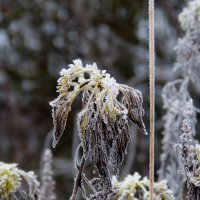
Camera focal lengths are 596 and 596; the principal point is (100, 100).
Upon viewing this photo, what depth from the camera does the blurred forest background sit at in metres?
4.84

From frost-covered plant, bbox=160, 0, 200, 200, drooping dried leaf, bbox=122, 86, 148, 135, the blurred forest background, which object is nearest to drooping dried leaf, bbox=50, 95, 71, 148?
drooping dried leaf, bbox=122, 86, 148, 135

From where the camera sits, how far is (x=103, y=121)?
3.76ft

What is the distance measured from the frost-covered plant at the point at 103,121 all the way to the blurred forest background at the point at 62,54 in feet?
11.6

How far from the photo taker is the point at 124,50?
506cm

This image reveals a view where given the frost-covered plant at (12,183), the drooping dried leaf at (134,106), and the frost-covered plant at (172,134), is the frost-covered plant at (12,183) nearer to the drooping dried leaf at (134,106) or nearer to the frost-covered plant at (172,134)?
the drooping dried leaf at (134,106)

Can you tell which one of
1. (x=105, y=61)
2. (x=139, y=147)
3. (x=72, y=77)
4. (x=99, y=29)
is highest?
(x=99, y=29)

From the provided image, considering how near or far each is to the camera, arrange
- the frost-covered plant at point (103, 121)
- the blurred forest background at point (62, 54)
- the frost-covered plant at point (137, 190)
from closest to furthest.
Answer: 1. the frost-covered plant at point (103, 121)
2. the frost-covered plant at point (137, 190)
3. the blurred forest background at point (62, 54)

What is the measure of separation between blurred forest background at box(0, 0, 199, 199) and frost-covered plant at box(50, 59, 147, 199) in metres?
3.52

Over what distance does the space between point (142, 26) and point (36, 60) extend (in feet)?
3.12

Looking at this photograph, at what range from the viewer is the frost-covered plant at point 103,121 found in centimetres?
115

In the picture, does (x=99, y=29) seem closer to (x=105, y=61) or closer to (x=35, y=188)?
(x=105, y=61)

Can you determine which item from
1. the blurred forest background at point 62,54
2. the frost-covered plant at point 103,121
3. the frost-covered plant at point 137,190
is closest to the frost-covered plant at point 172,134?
the frost-covered plant at point 137,190

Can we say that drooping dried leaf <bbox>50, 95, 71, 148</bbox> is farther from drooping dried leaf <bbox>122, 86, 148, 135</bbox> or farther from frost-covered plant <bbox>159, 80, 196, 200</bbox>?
frost-covered plant <bbox>159, 80, 196, 200</bbox>

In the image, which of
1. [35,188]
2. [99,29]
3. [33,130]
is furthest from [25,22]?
[35,188]
